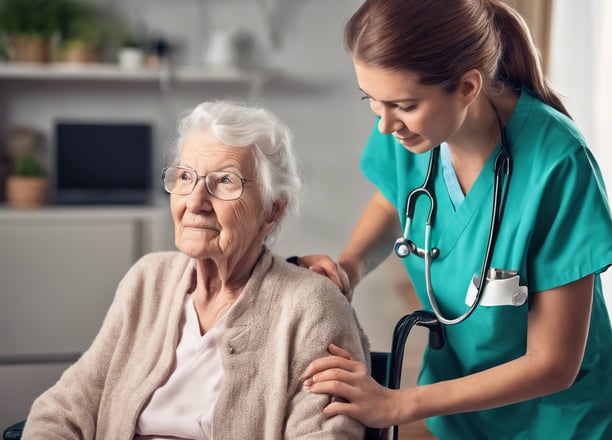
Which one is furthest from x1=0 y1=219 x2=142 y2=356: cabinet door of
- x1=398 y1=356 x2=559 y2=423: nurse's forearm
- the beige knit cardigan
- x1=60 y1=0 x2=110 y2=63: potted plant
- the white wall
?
x1=398 y1=356 x2=559 y2=423: nurse's forearm

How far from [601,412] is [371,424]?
447 mm

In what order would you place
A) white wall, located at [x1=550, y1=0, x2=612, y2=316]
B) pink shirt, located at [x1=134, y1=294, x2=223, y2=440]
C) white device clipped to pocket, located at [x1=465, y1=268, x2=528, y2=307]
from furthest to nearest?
white wall, located at [x1=550, y1=0, x2=612, y2=316] < pink shirt, located at [x1=134, y1=294, x2=223, y2=440] < white device clipped to pocket, located at [x1=465, y1=268, x2=528, y2=307]

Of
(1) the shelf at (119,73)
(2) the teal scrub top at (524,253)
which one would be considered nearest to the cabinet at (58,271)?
(1) the shelf at (119,73)

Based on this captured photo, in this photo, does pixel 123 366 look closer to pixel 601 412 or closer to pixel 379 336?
pixel 601 412

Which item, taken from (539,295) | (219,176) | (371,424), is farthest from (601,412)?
(219,176)

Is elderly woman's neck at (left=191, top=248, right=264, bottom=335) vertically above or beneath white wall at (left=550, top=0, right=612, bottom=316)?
beneath

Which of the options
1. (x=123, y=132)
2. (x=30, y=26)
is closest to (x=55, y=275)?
(x=123, y=132)

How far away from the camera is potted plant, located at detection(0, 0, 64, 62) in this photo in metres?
3.90

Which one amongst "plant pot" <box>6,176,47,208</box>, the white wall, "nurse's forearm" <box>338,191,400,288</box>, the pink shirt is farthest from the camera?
"plant pot" <box>6,176,47,208</box>

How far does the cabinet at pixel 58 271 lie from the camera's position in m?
3.69

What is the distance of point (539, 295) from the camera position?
1349mm

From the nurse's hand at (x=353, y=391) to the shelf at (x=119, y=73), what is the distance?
8.95 ft

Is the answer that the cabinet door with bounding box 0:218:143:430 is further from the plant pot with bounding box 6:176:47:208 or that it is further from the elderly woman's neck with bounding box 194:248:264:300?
the elderly woman's neck with bounding box 194:248:264:300

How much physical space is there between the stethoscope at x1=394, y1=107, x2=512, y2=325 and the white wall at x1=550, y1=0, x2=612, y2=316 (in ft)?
4.45
